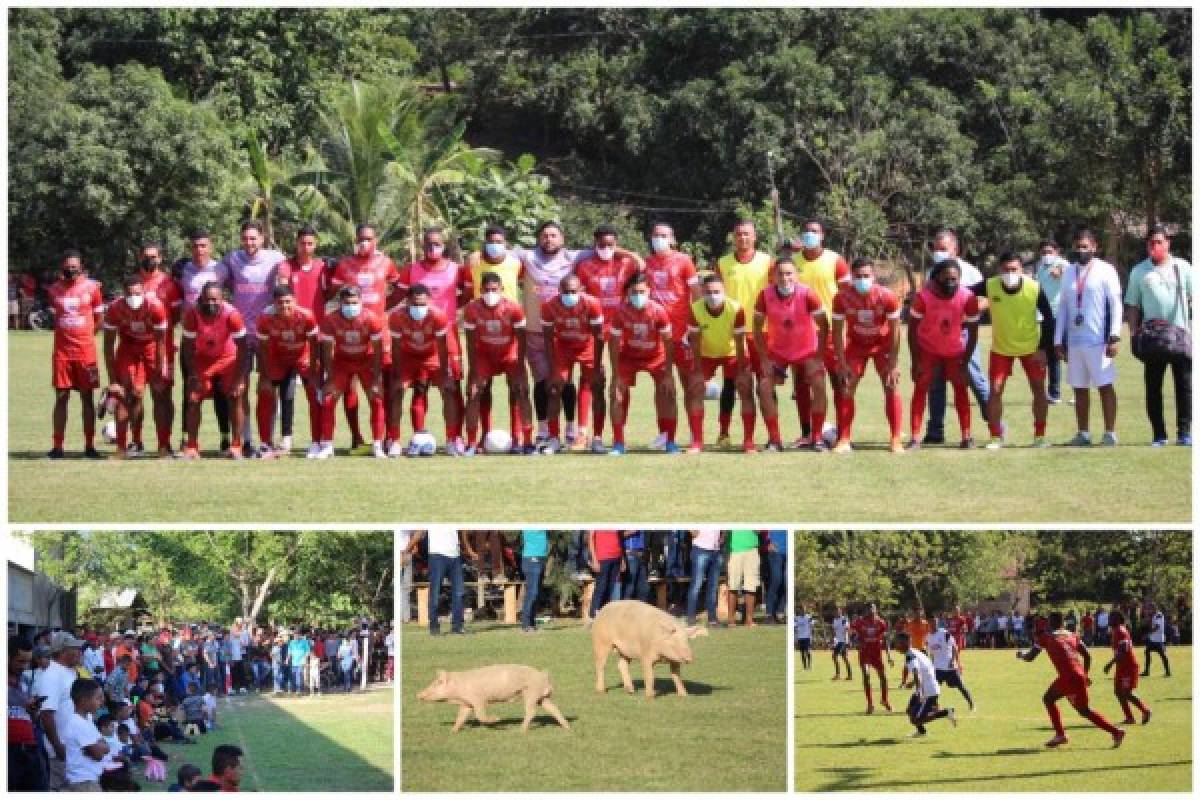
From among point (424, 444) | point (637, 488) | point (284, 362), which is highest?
point (284, 362)

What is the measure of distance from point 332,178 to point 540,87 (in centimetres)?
981

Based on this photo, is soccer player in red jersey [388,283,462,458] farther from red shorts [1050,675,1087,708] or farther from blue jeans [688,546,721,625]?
red shorts [1050,675,1087,708]

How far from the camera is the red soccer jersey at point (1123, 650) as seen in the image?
13711 millimetres

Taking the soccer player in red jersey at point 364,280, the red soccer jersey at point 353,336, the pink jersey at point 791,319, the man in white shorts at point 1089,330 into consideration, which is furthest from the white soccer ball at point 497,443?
the man in white shorts at point 1089,330

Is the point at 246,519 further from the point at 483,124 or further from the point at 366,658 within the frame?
the point at 483,124

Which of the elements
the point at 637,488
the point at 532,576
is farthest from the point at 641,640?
the point at 637,488

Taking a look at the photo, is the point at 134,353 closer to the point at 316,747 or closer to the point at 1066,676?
the point at 316,747

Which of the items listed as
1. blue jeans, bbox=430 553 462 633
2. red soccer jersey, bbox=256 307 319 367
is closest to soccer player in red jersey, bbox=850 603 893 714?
blue jeans, bbox=430 553 462 633

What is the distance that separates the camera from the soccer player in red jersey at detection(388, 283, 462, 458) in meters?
17.5

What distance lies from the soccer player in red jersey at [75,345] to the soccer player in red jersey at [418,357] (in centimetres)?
251

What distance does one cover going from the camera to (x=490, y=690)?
13.3m

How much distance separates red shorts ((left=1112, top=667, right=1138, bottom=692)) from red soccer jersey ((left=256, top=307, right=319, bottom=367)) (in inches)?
282

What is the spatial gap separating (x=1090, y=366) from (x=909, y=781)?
5.66 m

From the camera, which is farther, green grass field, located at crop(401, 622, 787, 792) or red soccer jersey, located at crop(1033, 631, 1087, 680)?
red soccer jersey, located at crop(1033, 631, 1087, 680)
